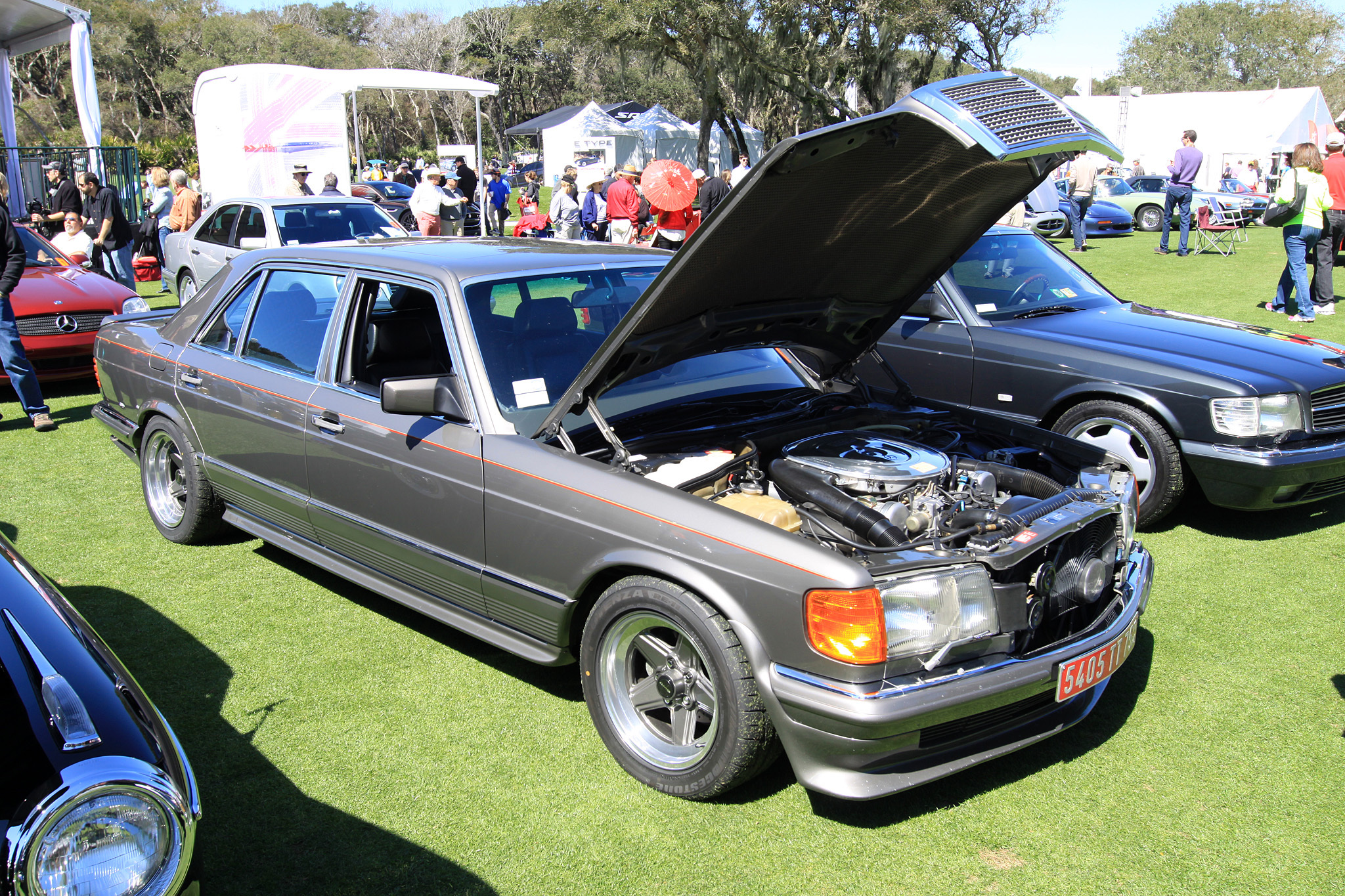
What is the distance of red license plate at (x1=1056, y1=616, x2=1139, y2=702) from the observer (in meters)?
2.85

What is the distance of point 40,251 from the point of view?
9.47 m

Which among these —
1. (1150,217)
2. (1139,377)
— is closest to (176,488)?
(1139,377)

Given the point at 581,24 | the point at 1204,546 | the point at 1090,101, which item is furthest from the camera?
the point at 1090,101

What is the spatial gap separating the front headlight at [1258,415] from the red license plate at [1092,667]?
2249 millimetres

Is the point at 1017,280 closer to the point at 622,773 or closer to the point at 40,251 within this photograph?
the point at 622,773

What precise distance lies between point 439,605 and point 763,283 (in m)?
1.74

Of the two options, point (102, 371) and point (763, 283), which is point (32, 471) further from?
point (763, 283)

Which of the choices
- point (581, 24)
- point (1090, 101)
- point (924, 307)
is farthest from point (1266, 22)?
point (924, 307)

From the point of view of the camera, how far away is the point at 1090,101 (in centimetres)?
4138

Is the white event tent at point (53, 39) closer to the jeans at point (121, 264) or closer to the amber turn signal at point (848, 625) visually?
the jeans at point (121, 264)

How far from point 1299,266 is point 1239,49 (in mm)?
84984

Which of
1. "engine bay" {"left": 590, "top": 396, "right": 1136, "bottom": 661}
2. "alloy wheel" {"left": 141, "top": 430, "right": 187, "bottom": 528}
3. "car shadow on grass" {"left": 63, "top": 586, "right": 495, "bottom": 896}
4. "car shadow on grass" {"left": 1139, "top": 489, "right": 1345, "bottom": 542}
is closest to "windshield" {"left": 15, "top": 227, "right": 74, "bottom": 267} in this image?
"alloy wheel" {"left": 141, "top": 430, "right": 187, "bottom": 528}

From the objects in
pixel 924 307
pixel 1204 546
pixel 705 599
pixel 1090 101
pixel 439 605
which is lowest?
pixel 1204 546

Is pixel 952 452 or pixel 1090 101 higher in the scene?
pixel 1090 101
